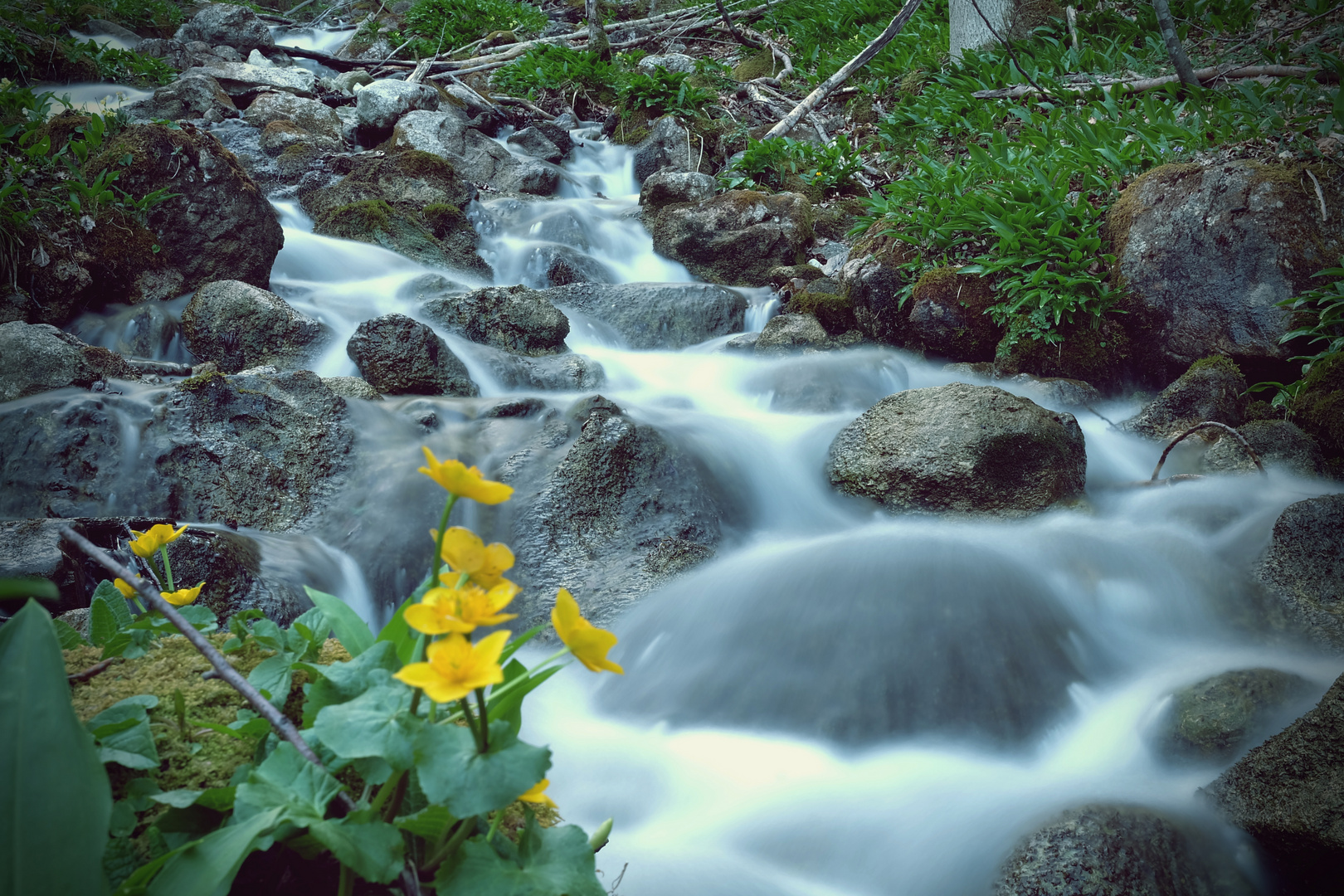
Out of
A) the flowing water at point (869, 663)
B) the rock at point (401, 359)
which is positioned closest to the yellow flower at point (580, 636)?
the flowing water at point (869, 663)

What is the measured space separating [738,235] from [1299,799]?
7.08m

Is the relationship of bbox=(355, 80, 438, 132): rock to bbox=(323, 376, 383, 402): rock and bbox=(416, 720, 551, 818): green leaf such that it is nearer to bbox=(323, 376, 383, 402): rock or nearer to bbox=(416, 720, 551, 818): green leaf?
bbox=(323, 376, 383, 402): rock

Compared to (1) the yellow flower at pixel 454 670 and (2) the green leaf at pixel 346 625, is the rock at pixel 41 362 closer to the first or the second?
(2) the green leaf at pixel 346 625

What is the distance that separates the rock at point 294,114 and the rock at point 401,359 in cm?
723

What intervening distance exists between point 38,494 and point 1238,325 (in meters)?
6.78

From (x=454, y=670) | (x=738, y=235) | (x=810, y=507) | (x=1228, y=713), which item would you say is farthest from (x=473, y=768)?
(x=738, y=235)

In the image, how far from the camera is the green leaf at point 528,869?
2.49ft

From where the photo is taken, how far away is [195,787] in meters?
0.91

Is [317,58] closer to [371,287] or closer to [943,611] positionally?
[371,287]

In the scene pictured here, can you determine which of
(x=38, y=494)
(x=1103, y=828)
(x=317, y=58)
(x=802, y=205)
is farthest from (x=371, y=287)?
(x=317, y=58)

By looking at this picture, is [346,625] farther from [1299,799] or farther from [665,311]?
[665,311]

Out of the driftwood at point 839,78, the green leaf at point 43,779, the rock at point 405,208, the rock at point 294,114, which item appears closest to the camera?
the green leaf at point 43,779

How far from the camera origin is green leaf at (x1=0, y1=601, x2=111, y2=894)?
62 centimetres

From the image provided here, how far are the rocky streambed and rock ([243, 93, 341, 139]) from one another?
424 cm
